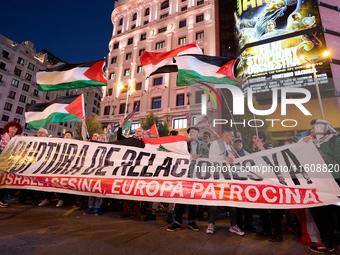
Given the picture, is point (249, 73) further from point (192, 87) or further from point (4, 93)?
point (4, 93)

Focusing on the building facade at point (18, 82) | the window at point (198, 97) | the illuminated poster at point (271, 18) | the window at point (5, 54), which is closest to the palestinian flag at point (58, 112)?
the window at point (198, 97)

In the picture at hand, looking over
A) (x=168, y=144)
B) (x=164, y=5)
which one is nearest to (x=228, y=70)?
(x=168, y=144)

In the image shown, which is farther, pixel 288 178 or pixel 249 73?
pixel 249 73

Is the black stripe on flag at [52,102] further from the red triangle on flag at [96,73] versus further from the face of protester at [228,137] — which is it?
the face of protester at [228,137]

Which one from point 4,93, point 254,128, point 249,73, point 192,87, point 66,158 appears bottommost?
point 66,158

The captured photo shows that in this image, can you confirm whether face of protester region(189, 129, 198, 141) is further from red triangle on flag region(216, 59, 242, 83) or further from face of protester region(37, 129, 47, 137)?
face of protester region(37, 129, 47, 137)

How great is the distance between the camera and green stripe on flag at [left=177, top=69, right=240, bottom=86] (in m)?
4.75

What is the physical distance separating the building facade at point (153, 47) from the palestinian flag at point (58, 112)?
2019 cm

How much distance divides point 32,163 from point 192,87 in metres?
4.59

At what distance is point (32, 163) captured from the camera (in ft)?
16.2

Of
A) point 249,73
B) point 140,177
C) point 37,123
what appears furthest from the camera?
point 249,73

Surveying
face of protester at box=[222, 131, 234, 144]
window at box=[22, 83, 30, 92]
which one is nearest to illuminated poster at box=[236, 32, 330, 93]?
face of protester at box=[222, 131, 234, 144]

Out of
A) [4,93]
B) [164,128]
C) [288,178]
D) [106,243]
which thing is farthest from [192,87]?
[4,93]

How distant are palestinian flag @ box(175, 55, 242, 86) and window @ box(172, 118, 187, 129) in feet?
71.7
